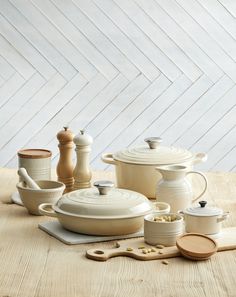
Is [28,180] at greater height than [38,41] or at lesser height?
lesser

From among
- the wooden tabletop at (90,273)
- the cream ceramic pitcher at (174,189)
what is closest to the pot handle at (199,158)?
the cream ceramic pitcher at (174,189)

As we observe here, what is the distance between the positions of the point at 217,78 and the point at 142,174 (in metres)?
2.09

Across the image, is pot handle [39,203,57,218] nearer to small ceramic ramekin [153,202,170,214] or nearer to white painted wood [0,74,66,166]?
small ceramic ramekin [153,202,170,214]

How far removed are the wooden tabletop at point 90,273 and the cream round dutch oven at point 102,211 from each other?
0.06 metres

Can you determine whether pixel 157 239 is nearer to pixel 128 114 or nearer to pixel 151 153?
pixel 151 153

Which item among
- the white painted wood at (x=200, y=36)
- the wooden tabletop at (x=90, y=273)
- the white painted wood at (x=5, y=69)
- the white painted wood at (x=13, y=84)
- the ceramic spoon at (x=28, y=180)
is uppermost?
the white painted wood at (x=200, y=36)

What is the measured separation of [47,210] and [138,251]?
469 mm

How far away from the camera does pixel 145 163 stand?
260 centimetres

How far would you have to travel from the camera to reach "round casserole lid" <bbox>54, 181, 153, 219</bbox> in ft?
7.14

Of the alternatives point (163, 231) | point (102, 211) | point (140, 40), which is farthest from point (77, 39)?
point (163, 231)

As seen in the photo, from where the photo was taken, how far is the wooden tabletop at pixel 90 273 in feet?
5.79

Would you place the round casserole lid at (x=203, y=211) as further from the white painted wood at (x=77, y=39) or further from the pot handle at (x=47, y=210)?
the white painted wood at (x=77, y=39)

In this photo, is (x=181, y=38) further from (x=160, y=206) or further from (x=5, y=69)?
(x=160, y=206)

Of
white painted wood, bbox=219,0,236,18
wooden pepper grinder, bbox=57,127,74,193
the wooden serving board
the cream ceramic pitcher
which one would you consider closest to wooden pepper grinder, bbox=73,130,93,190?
wooden pepper grinder, bbox=57,127,74,193
